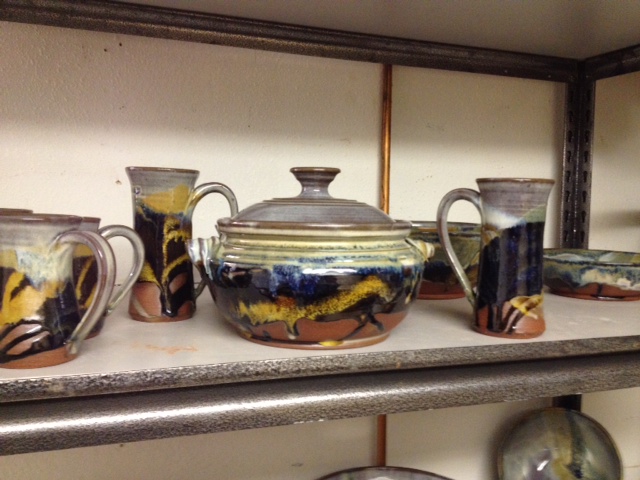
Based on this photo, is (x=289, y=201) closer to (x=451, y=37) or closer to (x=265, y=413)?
(x=265, y=413)

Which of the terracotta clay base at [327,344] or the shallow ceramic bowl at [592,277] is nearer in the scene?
the terracotta clay base at [327,344]

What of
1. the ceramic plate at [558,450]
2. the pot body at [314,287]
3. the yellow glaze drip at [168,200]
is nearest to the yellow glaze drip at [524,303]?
the pot body at [314,287]

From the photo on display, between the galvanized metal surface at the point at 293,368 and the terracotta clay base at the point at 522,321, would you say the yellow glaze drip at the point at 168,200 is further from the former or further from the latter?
the terracotta clay base at the point at 522,321

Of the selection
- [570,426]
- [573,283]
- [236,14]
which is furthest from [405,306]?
[570,426]

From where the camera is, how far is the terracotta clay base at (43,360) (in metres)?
0.39

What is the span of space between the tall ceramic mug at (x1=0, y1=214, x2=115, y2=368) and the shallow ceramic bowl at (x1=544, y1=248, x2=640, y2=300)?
0.53 metres

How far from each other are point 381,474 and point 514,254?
40 centimetres

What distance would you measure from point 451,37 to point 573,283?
366 millimetres

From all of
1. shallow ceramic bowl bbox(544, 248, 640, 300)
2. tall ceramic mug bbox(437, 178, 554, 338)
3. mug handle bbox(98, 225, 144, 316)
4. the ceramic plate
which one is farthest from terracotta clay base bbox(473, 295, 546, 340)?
the ceramic plate

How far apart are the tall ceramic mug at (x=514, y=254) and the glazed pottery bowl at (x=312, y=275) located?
81 millimetres

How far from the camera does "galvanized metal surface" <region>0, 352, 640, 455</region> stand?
0.37 meters

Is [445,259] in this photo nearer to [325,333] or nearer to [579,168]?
[325,333]

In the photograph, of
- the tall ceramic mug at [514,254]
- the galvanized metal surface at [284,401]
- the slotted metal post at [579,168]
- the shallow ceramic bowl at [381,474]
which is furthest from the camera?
the slotted metal post at [579,168]

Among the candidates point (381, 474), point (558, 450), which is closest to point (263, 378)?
point (381, 474)
